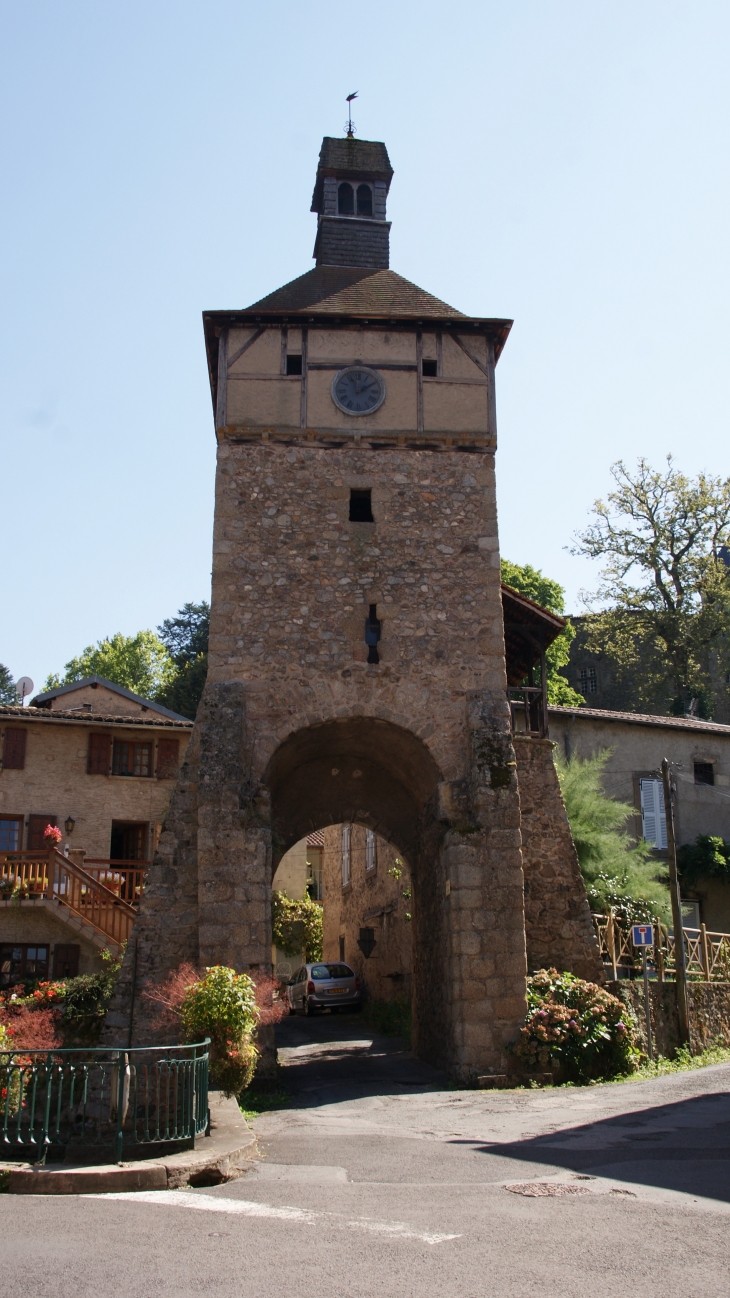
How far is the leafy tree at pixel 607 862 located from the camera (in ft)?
56.0

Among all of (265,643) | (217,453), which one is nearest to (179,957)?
(265,643)

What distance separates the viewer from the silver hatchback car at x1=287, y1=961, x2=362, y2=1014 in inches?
931

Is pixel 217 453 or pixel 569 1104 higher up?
pixel 217 453

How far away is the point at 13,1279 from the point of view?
449 centimetres

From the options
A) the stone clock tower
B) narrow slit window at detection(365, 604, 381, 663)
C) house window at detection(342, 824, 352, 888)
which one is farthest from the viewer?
house window at detection(342, 824, 352, 888)

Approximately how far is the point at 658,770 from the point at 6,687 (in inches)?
1760

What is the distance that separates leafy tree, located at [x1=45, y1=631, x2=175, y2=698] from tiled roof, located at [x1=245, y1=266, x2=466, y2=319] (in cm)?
2846

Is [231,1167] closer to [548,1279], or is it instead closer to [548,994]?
[548,1279]

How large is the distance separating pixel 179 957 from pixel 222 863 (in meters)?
1.35

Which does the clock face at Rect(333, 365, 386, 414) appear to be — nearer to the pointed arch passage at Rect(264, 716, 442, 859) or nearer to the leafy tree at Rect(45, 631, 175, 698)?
the pointed arch passage at Rect(264, 716, 442, 859)

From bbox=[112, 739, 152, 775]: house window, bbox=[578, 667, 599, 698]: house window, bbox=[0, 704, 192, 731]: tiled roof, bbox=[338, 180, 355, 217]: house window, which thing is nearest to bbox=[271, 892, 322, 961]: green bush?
bbox=[112, 739, 152, 775]: house window

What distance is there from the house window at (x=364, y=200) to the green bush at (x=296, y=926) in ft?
54.9

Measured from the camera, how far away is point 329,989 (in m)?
23.7

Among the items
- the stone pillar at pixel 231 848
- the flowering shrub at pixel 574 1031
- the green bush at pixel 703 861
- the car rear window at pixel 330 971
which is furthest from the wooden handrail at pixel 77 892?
the green bush at pixel 703 861
